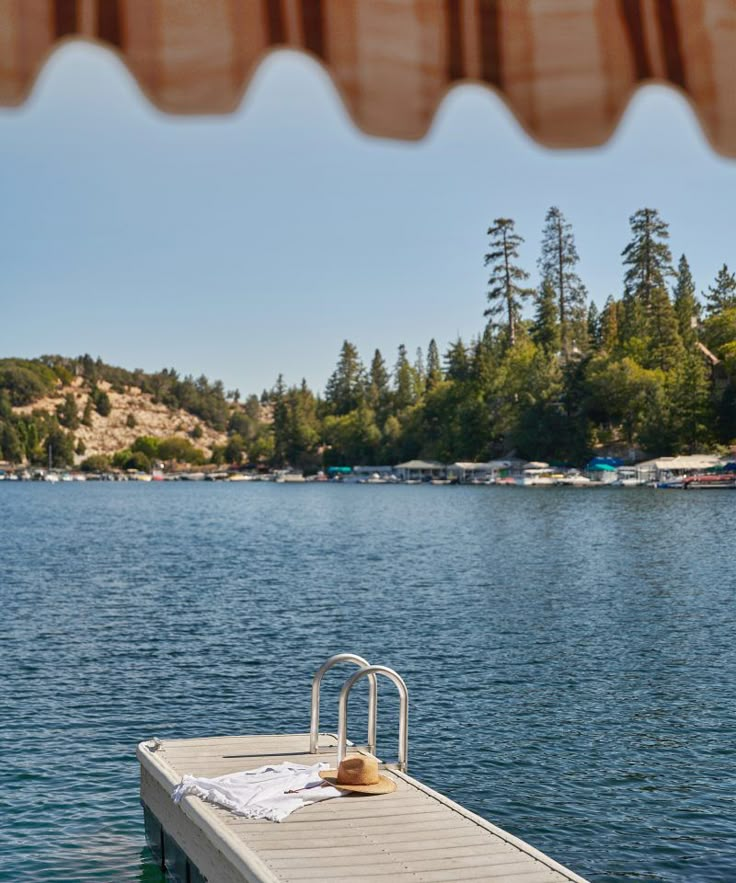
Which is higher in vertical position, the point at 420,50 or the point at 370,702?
the point at 420,50

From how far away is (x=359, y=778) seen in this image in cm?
986

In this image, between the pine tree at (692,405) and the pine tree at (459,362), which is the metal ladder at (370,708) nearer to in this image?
the pine tree at (692,405)

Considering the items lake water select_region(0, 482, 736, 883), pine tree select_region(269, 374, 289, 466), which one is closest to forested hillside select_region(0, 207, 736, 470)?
pine tree select_region(269, 374, 289, 466)

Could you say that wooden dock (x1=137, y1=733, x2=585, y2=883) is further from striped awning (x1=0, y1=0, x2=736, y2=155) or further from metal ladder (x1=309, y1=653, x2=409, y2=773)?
striped awning (x1=0, y1=0, x2=736, y2=155)

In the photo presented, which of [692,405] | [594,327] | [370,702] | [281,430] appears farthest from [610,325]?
[370,702]

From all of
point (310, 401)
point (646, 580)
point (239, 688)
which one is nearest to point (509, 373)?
point (310, 401)

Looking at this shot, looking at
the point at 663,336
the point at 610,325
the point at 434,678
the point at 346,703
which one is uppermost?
the point at 610,325

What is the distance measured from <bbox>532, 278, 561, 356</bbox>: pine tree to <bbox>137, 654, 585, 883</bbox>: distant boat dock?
10952 centimetres

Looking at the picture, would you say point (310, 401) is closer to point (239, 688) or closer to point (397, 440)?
point (397, 440)

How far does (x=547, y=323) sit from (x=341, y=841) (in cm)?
11327

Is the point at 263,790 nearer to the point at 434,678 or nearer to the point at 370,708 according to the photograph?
the point at 370,708

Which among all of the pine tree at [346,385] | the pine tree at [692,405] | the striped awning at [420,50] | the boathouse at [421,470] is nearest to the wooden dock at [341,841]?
the striped awning at [420,50]

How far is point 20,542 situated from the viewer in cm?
5909

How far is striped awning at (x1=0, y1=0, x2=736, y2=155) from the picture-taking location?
225 cm
